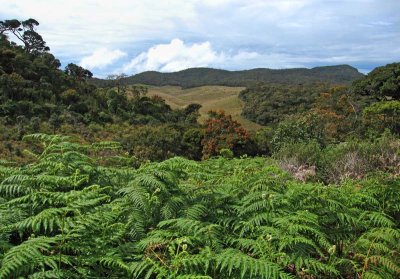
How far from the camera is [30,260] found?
265 centimetres

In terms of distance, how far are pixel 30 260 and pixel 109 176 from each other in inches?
74.9

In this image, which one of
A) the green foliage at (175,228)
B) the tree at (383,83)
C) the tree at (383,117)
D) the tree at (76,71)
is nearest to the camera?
the green foliage at (175,228)

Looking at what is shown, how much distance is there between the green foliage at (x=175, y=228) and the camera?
2.80m

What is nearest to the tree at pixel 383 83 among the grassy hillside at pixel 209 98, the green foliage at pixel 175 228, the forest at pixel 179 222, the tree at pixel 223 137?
the tree at pixel 223 137

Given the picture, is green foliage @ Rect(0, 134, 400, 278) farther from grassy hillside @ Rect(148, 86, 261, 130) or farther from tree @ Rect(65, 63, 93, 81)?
grassy hillside @ Rect(148, 86, 261, 130)

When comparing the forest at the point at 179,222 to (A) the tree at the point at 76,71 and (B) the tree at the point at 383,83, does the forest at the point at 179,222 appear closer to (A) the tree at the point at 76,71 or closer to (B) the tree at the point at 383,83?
(B) the tree at the point at 383,83

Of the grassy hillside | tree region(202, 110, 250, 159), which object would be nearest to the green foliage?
tree region(202, 110, 250, 159)

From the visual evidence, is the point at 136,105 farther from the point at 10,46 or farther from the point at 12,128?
the point at 12,128

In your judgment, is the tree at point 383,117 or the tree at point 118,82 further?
the tree at point 118,82

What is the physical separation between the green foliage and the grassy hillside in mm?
75346

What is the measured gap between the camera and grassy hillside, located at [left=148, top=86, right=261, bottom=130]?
9800cm

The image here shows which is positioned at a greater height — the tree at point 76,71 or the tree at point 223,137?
the tree at point 76,71

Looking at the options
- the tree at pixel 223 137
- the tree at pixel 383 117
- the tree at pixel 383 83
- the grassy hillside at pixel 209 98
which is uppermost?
the tree at pixel 383 83

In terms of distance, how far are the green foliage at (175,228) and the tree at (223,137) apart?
92.5 ft
